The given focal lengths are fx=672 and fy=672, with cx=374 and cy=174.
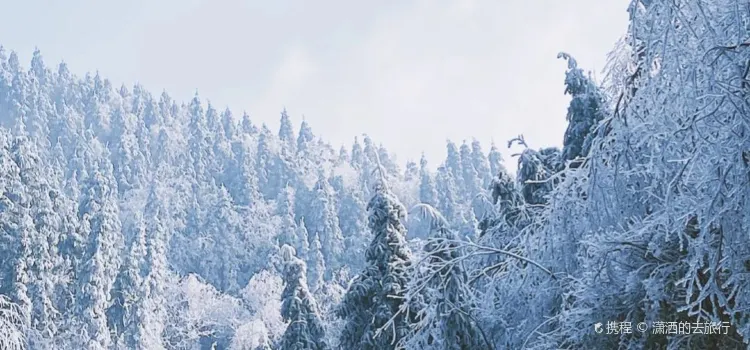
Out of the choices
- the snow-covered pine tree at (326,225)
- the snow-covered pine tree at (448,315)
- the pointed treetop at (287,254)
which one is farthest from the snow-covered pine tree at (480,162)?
the snow-covered pine tree at (448,315)

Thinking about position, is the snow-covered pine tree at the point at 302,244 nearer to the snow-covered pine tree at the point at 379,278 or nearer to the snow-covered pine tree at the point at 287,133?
the snow-covered pine tree at the point at 287,133

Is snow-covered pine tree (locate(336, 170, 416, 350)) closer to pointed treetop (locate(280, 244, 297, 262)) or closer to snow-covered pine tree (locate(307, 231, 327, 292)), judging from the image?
pointed treetop (locate(280, 244, 297, 262))

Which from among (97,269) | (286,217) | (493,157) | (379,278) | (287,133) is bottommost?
(379,278)

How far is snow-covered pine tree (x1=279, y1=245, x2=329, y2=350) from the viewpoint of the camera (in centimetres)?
1795

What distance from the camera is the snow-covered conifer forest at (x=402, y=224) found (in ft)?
12.9

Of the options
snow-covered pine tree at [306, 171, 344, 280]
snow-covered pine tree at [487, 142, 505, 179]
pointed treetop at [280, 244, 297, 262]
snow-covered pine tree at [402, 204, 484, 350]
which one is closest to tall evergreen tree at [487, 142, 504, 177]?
snow-covered pine tree at [487, 142, 505, 179]

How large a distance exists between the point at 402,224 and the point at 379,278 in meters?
1.24

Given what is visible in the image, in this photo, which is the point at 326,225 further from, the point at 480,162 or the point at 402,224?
the point at 402,224

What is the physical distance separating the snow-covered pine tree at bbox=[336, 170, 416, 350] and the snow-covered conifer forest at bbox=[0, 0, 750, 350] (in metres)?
0.04

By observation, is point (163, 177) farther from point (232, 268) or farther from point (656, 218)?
point (656, 218)

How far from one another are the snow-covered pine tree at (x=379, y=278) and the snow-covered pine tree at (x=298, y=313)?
4.89 metres

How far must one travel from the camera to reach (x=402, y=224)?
13383 millimetres

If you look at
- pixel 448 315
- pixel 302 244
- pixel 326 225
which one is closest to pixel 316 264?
pixel 302 244

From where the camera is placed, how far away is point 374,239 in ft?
42.7
